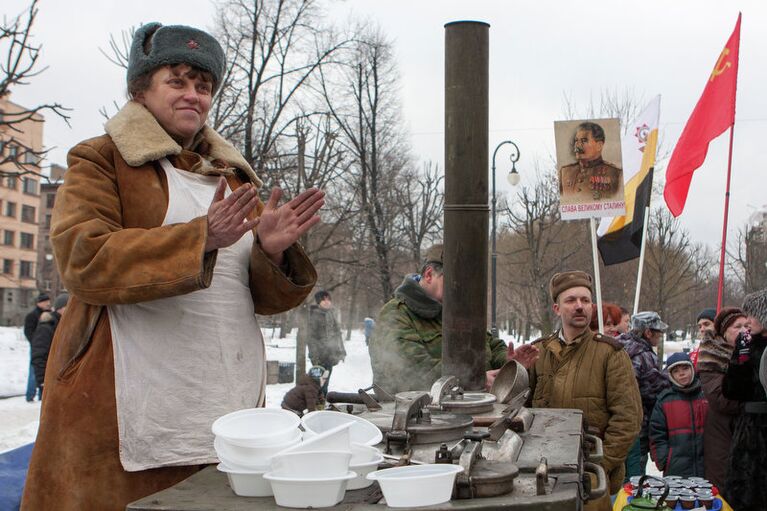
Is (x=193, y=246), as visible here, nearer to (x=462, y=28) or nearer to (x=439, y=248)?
(x=462, y=28)

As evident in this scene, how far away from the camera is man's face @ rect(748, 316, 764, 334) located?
5066 mm

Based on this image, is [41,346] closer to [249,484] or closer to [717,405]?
[717,405]

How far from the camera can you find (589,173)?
7.56 metres

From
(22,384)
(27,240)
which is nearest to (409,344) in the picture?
(22,384)

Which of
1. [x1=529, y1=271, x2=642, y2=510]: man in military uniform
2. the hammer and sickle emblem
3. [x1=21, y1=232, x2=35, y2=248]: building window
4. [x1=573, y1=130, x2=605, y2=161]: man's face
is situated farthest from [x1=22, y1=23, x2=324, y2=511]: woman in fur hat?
[x1=21, y1=232, x2=35, y2=248]: building window

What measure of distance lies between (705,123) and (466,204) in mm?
5169

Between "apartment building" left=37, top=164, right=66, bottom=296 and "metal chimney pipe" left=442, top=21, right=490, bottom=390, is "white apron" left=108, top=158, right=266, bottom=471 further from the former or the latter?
"apartment building" left=37, top=164, right=66, bottom=296

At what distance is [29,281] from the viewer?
64.1m

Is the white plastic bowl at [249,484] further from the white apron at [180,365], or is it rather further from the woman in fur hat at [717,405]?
the woman in fur hat at [717,405]

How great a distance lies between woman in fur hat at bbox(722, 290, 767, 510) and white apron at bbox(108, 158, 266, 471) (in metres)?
3.84

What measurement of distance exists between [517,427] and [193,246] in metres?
1.23

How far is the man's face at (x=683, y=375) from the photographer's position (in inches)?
245

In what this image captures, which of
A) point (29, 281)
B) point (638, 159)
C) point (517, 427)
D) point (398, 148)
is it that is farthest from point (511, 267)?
point (29, 281)

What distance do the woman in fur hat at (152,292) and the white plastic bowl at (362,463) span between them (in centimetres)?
57
